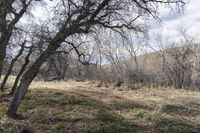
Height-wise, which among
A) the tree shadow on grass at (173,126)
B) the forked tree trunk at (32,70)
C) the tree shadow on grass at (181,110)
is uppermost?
the forked tree trunk at (32,70)

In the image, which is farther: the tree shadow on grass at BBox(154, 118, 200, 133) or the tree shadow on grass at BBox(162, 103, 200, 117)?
the tree shadow on grass at BBox(162, 103, 200, 117)

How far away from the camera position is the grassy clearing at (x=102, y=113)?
15.6 m

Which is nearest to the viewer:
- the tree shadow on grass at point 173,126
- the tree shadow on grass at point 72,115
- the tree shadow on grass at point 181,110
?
the tree shadow on grass at point 72,115

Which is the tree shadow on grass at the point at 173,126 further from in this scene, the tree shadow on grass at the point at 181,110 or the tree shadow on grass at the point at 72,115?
the tree shadow on grass at the point at 181,110

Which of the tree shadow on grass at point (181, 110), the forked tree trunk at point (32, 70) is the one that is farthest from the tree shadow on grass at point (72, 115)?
the tree shadow on grass at point (181, 110)

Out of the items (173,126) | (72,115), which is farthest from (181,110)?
(72,115)

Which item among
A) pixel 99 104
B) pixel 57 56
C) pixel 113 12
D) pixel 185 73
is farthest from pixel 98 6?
pixel 185 73

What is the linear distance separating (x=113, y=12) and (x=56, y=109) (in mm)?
4942

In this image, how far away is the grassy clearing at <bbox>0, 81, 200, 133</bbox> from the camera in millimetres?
15633

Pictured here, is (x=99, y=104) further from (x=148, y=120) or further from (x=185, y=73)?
(x=185, y=73)

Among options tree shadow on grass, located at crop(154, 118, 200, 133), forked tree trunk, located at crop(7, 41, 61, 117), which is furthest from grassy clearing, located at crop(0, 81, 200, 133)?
forked tree trunk, located at crop(7, 41, 61, 117)

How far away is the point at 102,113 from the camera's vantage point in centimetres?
1773

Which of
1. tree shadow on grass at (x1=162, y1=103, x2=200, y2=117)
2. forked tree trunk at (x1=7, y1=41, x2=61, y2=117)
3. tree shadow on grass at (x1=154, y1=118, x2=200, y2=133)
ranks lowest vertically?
tree shadow on grass at (x1=154, y1=118, x2=200, y2=133)

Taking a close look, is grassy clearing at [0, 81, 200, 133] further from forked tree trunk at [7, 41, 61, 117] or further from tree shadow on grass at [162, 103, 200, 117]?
forked tree trunk at [7, 41, 61, 117]
